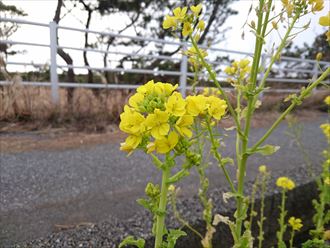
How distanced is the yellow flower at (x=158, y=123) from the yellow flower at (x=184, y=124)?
1.1 inches

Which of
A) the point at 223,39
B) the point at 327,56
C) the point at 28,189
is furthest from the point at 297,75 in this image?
the point at 28,189

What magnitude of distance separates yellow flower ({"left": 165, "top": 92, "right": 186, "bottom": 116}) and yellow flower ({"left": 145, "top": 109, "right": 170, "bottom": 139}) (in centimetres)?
2

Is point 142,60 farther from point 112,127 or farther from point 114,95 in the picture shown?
point 112,127

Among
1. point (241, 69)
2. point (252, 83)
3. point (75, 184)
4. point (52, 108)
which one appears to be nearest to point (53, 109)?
point (52, 108)

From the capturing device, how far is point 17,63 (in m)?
4.23

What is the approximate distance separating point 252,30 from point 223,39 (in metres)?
10.1

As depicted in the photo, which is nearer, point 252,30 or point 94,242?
point 252,30

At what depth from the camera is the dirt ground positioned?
280 centimetres

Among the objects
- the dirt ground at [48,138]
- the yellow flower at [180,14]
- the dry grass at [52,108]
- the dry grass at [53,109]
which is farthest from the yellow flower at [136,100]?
the dry grass at [52,108]

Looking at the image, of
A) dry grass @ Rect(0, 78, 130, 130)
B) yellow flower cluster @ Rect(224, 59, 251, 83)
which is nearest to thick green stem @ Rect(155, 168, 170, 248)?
yellow flower cluster @ Rect(224, 59, 251, 83)

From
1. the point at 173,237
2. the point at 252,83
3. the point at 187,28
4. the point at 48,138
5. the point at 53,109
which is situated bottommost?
the point at 48,138

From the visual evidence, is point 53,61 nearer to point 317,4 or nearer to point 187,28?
point 187,28

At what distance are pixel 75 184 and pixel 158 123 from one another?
4.85 ft

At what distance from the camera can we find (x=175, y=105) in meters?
0.54
